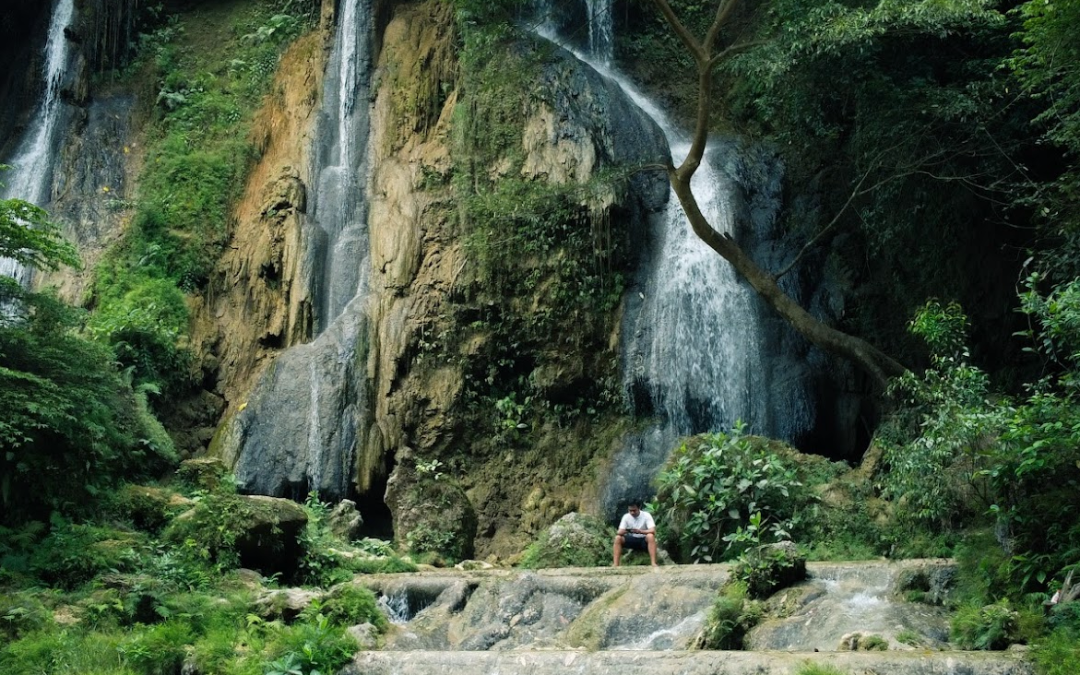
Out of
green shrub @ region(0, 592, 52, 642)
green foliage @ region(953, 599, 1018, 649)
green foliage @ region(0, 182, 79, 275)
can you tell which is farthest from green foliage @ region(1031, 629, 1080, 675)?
green foliage @ region(0, 182, 79, 275)

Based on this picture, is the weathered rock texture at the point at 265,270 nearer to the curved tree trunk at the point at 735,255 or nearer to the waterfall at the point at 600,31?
the waterfall at the point at 600,31

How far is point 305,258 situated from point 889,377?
445 inches

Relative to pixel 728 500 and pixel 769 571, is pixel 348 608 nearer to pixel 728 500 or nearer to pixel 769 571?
pixel 769 571

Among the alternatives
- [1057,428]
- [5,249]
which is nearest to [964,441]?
[1057,428]

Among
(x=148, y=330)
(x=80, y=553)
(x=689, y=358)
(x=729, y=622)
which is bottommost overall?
(x=729, y=622)

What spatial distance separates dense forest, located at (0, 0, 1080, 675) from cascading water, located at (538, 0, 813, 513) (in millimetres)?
193

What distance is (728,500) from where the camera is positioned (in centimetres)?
1273

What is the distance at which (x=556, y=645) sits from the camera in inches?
358

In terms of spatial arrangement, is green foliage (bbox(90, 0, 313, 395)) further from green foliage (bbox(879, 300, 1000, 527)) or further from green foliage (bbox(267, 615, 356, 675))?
green foliage (bbox(879, 300, 1000, 527))

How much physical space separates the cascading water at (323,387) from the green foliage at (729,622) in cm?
973

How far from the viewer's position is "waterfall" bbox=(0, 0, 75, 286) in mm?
22547

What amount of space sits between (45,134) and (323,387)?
11.0m

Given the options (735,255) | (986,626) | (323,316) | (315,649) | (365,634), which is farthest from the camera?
(323,316)

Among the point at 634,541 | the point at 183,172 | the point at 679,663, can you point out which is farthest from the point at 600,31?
the point at 679,663
